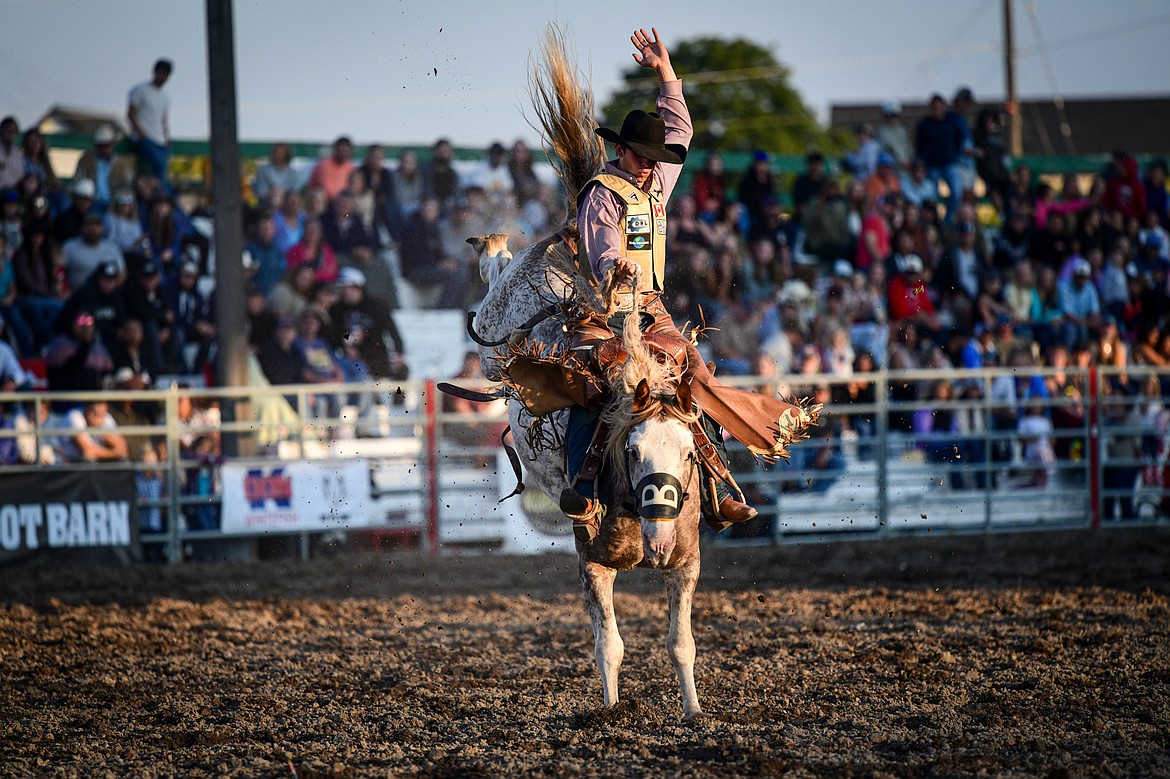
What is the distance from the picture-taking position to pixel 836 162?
14.1 meters

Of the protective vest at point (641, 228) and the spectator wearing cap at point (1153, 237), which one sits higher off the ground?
the spectator wearing cap at point (1153, 237)

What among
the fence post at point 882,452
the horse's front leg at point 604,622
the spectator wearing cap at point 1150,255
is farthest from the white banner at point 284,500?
the spectator wearing cap at point 1150,255

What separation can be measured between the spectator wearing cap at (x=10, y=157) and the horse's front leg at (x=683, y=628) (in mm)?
8225

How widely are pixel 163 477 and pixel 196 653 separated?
153 inches

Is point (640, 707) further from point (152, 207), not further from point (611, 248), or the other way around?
point (152, 207)

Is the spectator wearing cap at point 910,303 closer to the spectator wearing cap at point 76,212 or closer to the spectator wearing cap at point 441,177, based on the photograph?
the spectator wearing cap at point 441,177

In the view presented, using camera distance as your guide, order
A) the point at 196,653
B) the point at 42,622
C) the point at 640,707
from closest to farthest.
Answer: the point at 640,707, the point at 196,653, the point at 42,622

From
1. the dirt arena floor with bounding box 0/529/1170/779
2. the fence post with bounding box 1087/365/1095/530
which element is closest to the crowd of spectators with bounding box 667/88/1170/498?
the fence post with bounding box 1087/365/1095/530

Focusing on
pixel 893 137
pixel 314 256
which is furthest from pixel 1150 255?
pixel 314 256

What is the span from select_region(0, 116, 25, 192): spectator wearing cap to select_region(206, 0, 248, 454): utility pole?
187cm

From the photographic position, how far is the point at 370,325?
34.7 ft

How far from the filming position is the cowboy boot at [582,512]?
14.2 feet

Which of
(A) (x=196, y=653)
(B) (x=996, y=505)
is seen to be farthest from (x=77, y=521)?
(B) (x=996, y=505)

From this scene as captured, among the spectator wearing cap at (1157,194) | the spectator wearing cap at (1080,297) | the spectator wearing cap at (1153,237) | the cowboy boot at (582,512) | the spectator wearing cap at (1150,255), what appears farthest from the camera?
the spectator wearing cap at (1157,194)
